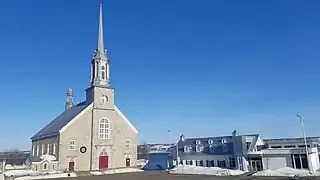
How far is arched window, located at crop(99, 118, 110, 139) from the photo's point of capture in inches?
1805

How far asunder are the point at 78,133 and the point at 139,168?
10.8m

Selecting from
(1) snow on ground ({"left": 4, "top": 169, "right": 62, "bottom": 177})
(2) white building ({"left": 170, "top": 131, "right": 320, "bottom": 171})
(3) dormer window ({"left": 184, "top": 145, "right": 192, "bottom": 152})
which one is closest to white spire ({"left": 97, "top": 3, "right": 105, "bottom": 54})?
(2) white building ({"left": 170, "top": 131, "right": 320, "bottom": 171})

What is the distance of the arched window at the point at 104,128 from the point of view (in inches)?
1805

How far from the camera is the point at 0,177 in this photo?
3238 centimetres

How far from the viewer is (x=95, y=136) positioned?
1764 inches

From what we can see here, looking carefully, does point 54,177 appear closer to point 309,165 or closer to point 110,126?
point 110,126

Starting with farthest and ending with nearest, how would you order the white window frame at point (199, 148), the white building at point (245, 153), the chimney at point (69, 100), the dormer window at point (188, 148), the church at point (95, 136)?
the chimney at point (69, 100), the dormer window at point (188, 148), the white window frame at point (199, 148), the church at point (95, 136), the white building at point (245, 153)

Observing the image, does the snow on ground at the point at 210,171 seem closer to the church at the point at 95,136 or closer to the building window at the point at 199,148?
the building window at the point at 199,148

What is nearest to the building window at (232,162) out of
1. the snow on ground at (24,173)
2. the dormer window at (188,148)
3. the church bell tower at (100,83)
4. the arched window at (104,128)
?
the dormer window at (188,148)

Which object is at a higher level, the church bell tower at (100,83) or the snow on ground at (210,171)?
the church bell tower at (100,83)

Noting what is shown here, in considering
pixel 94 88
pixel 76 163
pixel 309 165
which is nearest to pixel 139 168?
pixel 76 163

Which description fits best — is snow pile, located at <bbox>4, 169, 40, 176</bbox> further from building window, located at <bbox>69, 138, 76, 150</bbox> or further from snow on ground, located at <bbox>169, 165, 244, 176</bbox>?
snow on ground, located at <bbox>169, 165, 244, 176</bbox>

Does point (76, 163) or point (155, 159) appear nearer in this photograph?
point (76, 163)

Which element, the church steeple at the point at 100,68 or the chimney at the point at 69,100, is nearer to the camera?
the church steeple at the point at 100,68
